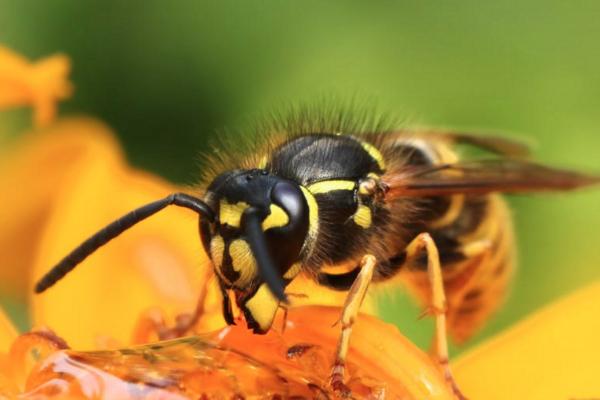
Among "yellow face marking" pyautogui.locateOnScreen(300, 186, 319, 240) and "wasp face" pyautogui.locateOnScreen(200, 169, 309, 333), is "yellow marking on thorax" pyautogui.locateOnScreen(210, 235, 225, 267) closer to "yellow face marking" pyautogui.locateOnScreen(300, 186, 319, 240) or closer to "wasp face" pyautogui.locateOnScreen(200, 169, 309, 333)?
"wasp face" pyautogui.locateOnScreen(200, 169, 309, 333)

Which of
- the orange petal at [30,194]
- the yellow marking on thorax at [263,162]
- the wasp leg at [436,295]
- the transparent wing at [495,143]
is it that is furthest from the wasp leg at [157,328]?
the transparent wing at [495,143]

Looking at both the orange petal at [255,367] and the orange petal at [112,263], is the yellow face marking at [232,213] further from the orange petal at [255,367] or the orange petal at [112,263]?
the orange petal at [112,263]

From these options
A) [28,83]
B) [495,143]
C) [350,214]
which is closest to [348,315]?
[350,214]

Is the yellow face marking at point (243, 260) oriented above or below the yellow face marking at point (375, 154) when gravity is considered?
below

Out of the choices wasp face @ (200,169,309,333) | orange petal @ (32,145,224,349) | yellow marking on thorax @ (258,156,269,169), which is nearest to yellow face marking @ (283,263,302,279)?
wasp face @ (200,169,309,333)

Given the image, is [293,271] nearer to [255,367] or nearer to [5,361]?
[255,367]
